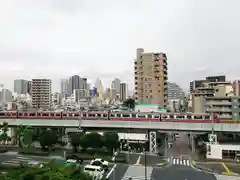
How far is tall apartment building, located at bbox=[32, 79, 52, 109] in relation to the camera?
105000 mm

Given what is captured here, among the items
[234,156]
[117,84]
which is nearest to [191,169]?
[234,156]

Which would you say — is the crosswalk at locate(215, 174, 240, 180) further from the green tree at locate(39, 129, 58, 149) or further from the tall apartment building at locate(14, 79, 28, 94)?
the tall apartment building at locate(14, 79, 28, 94)

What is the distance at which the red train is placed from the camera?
3409 cm

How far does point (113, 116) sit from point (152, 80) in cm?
2745

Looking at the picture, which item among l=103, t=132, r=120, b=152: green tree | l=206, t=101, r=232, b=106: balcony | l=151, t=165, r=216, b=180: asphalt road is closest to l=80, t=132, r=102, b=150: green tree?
l=103, t=132, r=120, b=152: green tree

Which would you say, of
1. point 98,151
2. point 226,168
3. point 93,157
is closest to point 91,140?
point 93,157

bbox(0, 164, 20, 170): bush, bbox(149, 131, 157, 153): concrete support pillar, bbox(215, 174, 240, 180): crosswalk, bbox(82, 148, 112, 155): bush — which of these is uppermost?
bbox(149, 131, 157, 153): concrete support pillar

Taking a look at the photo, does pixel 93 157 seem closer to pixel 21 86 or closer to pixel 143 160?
pixel 143 160

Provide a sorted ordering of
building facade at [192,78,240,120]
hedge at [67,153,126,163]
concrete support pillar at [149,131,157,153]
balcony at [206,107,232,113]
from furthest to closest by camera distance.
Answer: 1. balcony at [206,107,232,113]
2. building facade at [192,78,240,120]
3. concrete support pillar at [149,131,157,153]
4. hedge at [67,153,126,163]

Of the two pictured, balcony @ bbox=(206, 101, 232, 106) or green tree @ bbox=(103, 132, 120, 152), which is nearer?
green tree @ bbox=(103, 132, 120, 152)

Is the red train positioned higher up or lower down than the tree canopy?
higher up

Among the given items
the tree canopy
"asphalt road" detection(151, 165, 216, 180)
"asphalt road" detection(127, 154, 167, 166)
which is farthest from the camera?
"asphalt road" detection(127, 154, 167, 166)

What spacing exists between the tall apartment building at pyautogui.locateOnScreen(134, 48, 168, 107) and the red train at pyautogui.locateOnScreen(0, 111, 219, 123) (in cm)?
2650

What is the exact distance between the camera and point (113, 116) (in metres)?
37.8
